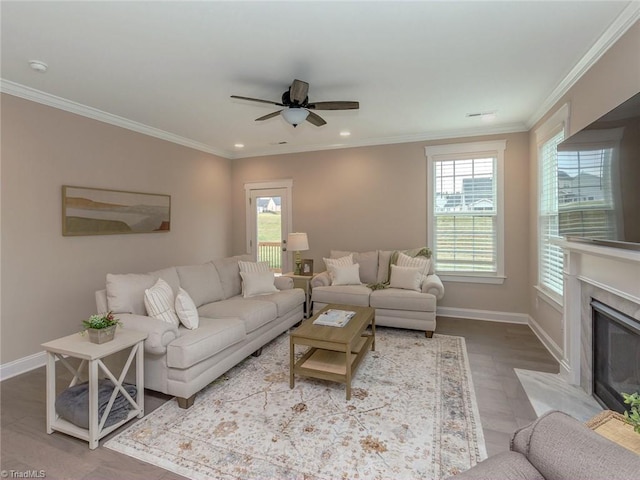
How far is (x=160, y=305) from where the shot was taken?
9.05 feet

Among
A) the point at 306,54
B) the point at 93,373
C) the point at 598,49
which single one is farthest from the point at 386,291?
the point at 93,373

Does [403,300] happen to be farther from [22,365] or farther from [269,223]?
[22,365]

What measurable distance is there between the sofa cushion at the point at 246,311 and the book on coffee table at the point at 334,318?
2.04ft

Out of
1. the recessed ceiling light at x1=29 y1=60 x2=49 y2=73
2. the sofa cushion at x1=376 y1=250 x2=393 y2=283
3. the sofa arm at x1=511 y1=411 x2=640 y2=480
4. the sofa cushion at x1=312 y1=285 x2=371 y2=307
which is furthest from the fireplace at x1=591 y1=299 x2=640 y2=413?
the recessed ceiling light at x1=29 y1=60 x2=49 y2=73

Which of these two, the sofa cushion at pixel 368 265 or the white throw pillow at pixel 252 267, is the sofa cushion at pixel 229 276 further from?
the sofa cushion at pixel 368 265

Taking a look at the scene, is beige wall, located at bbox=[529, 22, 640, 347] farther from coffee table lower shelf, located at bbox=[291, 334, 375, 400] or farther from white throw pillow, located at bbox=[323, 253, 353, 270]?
white throw pillow, located at bbox=[323, 253, 353, 270]

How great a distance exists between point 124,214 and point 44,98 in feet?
4.70

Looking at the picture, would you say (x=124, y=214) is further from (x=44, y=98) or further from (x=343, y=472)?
(x=343, y=472)

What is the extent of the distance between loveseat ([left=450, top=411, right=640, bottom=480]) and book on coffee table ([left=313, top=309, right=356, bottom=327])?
6.38ft

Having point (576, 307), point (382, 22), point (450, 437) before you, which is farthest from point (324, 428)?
point (382, 22)

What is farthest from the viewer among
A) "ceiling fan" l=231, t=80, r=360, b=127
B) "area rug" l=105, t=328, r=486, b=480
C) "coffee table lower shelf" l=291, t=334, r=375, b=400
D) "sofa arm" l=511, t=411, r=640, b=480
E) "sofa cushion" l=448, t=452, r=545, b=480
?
"ceiling fan" l=231, t=80, r=360, b=127

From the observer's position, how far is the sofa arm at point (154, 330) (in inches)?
95.1

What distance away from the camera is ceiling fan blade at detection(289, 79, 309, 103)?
263cm

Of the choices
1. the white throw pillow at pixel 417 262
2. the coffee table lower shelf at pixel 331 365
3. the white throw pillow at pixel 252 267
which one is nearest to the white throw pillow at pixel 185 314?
the coffee table lower shelf at pixel 331 365
